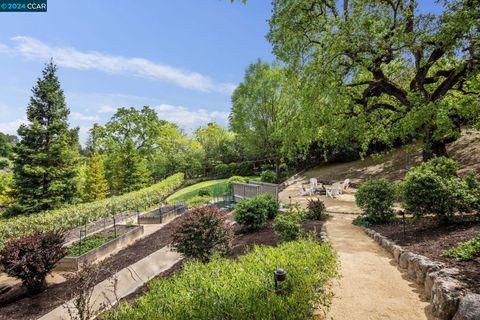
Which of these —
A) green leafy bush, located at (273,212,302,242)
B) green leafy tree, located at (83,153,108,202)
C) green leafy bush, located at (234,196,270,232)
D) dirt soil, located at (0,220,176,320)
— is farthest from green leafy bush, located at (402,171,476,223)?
green leafy tree, located at (83,153,108,202)

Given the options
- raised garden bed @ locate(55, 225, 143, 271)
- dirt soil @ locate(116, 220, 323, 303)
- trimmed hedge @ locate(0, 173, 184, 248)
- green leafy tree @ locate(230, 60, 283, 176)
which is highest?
green leafy tree @ locate(230, 60, 283, 176)

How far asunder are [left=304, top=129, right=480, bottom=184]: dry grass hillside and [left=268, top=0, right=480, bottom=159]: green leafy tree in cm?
413

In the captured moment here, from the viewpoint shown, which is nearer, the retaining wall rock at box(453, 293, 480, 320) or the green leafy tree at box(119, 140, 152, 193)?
the retaining wall rock at box(453, 293, 480, 320)

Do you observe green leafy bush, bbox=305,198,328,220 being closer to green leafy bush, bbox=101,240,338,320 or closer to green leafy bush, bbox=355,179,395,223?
green leafy bush, bbox=355,179,395,223

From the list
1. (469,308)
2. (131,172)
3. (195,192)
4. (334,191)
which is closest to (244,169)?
(195,192)

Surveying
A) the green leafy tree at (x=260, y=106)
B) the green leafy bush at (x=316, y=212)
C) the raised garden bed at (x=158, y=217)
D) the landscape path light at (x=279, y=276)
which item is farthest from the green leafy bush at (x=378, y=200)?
the green leafy tree at (x=260, y=106)

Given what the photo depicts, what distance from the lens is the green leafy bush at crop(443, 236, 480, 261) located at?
409cm

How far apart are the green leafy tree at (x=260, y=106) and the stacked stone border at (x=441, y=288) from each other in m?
18.5

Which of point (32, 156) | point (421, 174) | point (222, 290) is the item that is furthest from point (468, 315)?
point (32, 156)

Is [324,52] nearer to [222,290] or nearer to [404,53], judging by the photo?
[404,53]

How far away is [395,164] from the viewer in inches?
782

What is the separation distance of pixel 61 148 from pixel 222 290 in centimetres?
1955

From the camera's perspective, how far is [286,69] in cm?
1309

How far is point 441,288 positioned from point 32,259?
8.52 m
